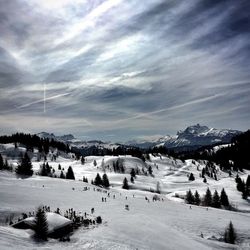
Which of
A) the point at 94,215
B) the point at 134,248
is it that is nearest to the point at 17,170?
the point at 94,215

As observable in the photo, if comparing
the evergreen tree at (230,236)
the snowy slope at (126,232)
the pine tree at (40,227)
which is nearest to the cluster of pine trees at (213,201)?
the snowy slope at (126,232)

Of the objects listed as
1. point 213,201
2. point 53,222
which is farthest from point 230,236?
point 213,201

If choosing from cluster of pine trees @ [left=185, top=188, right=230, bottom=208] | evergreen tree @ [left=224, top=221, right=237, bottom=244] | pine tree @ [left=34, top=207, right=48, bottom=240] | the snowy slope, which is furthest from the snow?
cluster of pine trees @ [left=185, top=188, right=230, bottom=208]

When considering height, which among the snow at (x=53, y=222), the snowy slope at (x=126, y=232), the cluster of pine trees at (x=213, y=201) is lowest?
the cluster of pine trees at (x=213, y=201)

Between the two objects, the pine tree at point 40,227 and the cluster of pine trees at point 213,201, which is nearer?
the pine tree at point 40,227

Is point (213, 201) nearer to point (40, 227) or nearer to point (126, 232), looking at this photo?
point (126, 232)

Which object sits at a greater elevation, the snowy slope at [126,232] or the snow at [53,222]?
the snow at [53,222]

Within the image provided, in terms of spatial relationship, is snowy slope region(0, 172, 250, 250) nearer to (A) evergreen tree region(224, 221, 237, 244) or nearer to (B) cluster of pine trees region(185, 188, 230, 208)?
(A) evergreen tree region(224, 221, 237, 244)

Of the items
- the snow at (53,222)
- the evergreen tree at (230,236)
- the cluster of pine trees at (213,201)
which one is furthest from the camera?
the cluster of pine trees at (213,201)

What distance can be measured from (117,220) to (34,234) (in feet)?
44.3

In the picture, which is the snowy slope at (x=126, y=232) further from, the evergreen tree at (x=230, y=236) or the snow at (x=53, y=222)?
the snow at (x=53, y=222)

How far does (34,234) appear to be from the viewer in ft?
90.4

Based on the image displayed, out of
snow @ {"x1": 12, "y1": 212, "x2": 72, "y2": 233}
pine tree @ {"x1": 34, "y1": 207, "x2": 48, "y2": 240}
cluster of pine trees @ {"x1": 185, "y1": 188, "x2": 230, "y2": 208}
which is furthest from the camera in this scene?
cluster of pine trees @ {"x1": 185, "y1": 188, "x2": 230, "y2": 208}

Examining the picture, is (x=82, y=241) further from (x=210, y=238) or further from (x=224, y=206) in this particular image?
(x=224, y=206)
